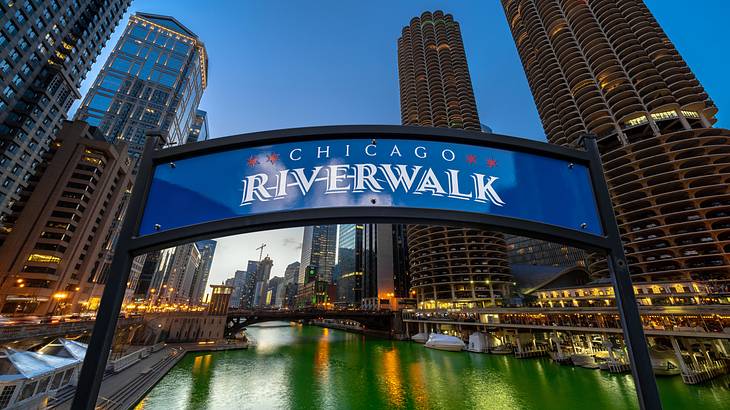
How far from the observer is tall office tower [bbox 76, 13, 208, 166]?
4035 inches

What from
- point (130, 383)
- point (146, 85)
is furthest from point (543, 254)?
point (146, 85)

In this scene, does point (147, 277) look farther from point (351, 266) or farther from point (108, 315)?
point (108, 315)

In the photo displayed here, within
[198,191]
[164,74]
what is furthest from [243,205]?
[164,74]

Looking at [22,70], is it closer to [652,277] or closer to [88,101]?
[88,101]

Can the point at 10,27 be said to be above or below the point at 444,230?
above

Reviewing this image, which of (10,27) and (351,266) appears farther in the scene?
(351,266)

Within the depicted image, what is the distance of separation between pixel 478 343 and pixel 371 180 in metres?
56.3

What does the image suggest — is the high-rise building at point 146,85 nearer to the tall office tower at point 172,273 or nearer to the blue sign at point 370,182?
the tall office tower at point 172,273

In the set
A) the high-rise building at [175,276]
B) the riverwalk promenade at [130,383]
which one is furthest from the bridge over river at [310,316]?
the high-rise building at [175,276]

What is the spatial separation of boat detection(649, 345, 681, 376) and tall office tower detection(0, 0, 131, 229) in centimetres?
8956

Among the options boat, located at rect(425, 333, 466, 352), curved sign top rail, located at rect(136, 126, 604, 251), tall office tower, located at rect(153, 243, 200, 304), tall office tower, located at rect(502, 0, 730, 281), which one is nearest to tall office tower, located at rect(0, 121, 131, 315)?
tall office tower, located at rect(153, 243, 200, 304)

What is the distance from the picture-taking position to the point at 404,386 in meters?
29.1

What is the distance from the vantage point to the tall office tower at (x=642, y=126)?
162 feet

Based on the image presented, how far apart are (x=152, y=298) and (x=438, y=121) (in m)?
123
